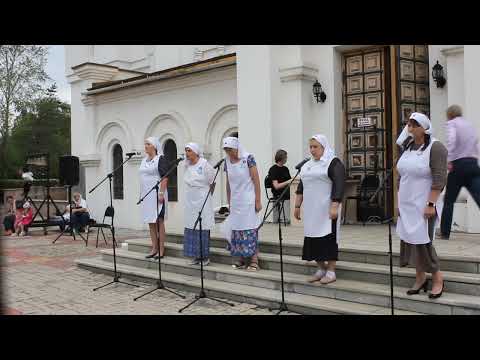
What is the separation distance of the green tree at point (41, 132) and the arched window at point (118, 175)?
1999 centimetres

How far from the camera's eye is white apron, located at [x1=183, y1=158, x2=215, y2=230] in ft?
25.5

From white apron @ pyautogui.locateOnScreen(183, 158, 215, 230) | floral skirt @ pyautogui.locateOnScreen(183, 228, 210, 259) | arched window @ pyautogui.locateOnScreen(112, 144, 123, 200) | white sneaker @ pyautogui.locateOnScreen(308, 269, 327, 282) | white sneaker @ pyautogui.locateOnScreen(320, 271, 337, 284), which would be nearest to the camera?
white sneaker @ pyautogui.locateOnScreen(320, 271, 337, 284)

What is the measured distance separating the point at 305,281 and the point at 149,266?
10.6ft

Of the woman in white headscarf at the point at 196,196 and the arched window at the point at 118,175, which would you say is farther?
the arched window at the point at 118,175

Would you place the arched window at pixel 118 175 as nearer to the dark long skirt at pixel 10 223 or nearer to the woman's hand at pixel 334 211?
the dark long skirt at pixel 10 223

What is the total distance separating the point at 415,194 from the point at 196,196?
11.1 feet

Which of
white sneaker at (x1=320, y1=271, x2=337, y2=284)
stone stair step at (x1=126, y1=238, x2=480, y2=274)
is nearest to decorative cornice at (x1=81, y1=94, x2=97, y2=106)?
stone stair step at (x1=126, y1=238, x2=480, y2=274)

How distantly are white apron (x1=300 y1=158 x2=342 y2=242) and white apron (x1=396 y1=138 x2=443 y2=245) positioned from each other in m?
0.85

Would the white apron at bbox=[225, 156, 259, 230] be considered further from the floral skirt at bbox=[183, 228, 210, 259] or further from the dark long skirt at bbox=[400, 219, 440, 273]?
the dark long skirt at bbox=[400, 219, 440, 273]

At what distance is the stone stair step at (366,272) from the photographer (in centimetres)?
557

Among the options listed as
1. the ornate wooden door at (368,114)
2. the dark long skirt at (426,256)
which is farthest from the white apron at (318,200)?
the ornate wooden door at (368,114)

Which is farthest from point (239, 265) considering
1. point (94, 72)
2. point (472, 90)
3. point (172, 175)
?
point (94, 72)

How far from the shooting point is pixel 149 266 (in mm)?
8766
